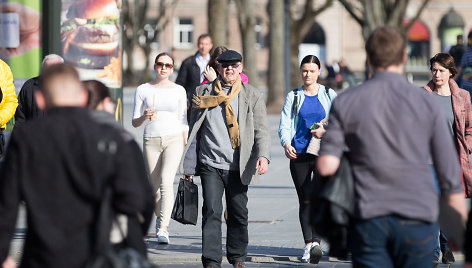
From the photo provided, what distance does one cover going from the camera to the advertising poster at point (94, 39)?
11031 millimetres

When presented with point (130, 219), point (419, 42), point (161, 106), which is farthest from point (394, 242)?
point (419, 42)

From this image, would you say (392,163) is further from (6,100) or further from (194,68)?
(194,68)

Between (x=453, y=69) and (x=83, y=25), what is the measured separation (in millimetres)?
4607

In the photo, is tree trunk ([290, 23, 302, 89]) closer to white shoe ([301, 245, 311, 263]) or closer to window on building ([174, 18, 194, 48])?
white shoe ([301, 245, 311, 263])

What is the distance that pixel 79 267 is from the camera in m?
4.10

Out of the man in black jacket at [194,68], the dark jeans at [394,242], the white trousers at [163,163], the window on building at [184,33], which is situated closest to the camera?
the dark jeans at [394,242]

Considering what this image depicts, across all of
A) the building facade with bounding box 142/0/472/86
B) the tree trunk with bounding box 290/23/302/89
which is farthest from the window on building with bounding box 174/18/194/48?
the tree trunk with bounding box 290/23/302/89

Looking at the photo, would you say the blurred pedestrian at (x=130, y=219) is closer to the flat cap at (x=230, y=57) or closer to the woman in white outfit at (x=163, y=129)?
the flat cap at (x=230, y=57)

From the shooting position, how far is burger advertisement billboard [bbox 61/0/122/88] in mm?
11031

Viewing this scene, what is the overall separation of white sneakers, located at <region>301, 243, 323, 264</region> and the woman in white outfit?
1472 mm

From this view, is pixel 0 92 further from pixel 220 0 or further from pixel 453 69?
pixel 220 0

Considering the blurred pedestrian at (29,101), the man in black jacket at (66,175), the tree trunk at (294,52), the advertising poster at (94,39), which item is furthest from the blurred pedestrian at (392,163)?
the tree trunk at (294,52)

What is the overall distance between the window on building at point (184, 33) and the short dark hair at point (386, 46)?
6914cm

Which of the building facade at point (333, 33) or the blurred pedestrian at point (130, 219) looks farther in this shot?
the building facade at point (333, 33)
